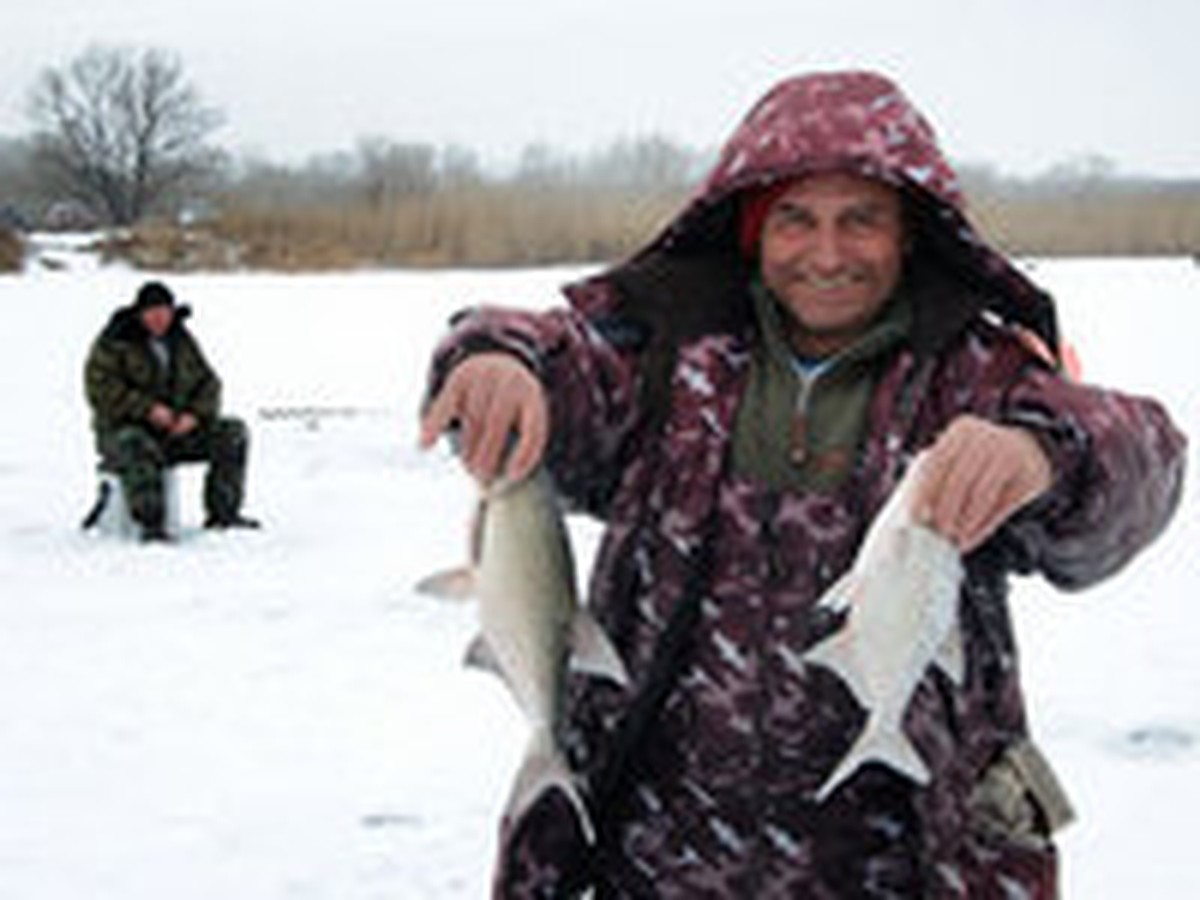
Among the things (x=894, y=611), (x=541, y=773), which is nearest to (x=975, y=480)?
(x=894, y=611)

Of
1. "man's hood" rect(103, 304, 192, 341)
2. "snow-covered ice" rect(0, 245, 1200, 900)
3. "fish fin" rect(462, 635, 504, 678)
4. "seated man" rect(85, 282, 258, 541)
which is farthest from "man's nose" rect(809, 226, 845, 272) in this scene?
"man's hood" rect(103, 304, 192, 341)

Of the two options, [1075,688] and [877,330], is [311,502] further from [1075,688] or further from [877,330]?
[877,330]

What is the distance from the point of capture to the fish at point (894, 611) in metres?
1.79

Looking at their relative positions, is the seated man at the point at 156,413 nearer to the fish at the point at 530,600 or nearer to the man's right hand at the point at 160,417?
the man's right hand at the point at 160,417

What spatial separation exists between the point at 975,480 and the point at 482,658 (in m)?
0.71

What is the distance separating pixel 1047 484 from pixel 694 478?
0.59 metres

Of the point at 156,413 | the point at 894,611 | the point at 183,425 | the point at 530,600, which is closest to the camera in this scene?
the point at 894,611

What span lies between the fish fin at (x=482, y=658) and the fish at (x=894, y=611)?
435 mm

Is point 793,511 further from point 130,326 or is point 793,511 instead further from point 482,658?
point 130,326

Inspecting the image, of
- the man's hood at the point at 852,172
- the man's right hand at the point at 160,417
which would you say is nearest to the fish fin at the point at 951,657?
the man's hood at the point at 852,172

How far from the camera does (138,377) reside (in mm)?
8719

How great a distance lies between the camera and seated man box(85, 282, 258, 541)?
28.0 feet

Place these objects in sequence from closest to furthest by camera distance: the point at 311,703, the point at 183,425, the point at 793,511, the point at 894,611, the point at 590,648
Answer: the point at 894,611, the point at 590,648, the point at 793,511, the point at 311,703, the point at 183,425

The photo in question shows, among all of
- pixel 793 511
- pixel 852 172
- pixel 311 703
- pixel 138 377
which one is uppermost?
pixel 852 172
